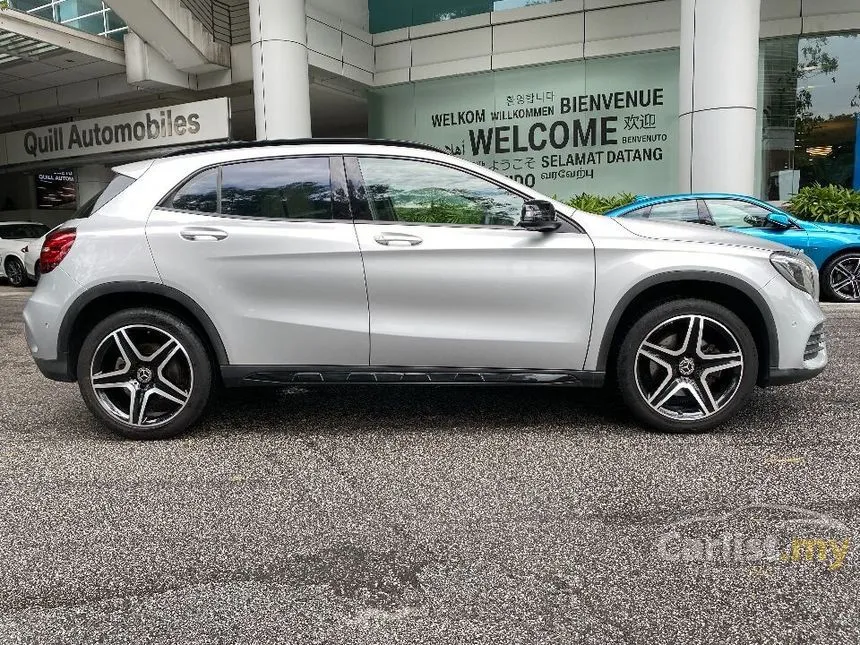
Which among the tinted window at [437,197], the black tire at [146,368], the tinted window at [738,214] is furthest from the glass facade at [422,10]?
the black tire at [146,368]

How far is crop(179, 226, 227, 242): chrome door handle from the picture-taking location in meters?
3.99

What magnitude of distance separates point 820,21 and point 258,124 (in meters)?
12.2

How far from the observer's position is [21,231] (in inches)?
637

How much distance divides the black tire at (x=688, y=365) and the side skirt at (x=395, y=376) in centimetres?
23

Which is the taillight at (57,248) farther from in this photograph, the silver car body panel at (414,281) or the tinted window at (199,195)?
the tinted window at (199,195)

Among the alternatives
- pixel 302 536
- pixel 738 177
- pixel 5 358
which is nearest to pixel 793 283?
pixel 302 536

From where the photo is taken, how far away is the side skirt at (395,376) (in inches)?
156

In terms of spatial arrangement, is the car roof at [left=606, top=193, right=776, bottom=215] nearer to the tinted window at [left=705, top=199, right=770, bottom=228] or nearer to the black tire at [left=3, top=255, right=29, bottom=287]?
the tinted window at [left=705, top=199, right=770, bottom=228]

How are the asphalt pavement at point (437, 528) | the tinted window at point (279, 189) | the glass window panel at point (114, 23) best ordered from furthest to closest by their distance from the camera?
1. the glass window panel at point (114, 23)
2. the tinted window at point (279, 189)
3. the asphalt pavement at point (437, 528)

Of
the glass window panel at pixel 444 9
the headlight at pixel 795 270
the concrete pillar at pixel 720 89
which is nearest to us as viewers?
the headlight at pixel 795 270

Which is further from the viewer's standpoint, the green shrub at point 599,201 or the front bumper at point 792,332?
the green shrub at point 599,201

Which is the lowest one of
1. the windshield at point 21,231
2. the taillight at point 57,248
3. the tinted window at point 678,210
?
the taillight at point 57,248

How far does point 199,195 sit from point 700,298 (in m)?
3.00

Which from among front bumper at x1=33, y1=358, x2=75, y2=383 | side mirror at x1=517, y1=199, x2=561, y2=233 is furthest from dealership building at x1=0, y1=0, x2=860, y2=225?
front bumper at x1=33, y1=358, x2=75, y2=383
